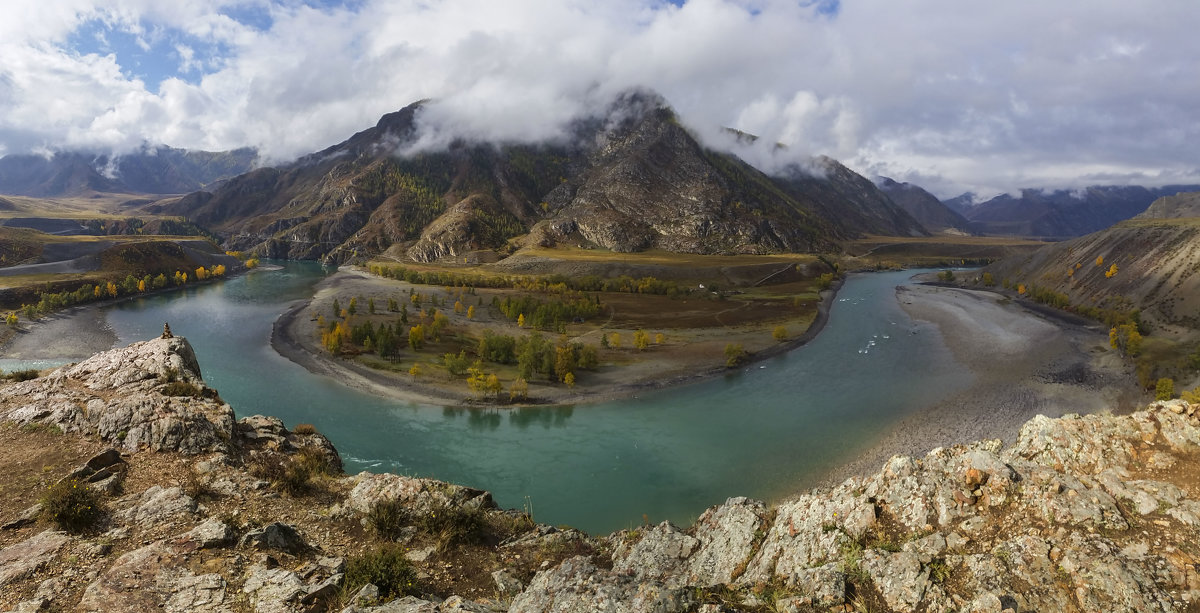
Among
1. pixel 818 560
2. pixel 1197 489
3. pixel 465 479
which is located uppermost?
pixel 1197 489

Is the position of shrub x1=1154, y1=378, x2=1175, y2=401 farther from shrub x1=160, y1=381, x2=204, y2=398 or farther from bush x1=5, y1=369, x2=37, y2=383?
bush x1=5, y1=369, x2=37, y2=383

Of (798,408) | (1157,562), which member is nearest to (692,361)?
(798,408)

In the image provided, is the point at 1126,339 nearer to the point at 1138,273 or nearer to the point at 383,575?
the point at 1138,273

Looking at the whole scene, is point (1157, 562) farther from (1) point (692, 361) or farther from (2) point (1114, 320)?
(2) point (1114, 320)

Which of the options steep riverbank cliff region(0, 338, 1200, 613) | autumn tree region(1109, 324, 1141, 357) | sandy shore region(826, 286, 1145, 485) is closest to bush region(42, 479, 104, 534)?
steep riverbank cliff region(0, 338, 1200, 613)

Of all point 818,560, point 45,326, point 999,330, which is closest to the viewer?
point 818,560

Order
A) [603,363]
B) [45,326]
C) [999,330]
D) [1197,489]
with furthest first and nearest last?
[999,330]
[45,326]
[603,363]
[1197,489]
